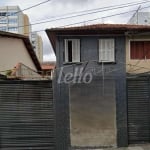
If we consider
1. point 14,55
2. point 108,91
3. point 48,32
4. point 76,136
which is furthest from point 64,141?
point 14,55

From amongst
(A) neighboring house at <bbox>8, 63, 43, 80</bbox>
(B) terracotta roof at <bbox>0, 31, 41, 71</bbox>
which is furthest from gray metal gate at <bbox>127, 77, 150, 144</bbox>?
(B) terracotta roof at <bbox>0, 31, 41, 71</bbox>

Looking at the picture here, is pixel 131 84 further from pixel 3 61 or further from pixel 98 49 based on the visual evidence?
pixel 3 61

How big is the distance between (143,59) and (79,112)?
15.5 feet

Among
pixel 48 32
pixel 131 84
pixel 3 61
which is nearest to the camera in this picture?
pixel 131 84

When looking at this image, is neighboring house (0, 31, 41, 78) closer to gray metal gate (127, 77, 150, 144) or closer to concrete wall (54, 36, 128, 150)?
concrete wall (54, 36, 128, 150)

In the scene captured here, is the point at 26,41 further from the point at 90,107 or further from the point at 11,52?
the point at 90,107

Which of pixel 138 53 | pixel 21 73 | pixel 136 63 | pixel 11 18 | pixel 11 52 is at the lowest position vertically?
pixel 21 73

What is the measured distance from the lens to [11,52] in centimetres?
2153

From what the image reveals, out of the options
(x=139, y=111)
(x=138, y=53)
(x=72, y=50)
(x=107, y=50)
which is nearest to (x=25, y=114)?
(x=72, y=50)

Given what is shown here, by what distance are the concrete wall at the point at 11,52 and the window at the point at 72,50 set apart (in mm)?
5088

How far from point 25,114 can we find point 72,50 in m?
4.13

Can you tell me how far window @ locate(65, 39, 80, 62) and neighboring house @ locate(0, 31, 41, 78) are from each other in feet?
12.2

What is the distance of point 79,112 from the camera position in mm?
14641

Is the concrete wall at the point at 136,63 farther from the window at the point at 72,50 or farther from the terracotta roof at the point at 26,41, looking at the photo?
the terracotta roof at the point at 26,41
